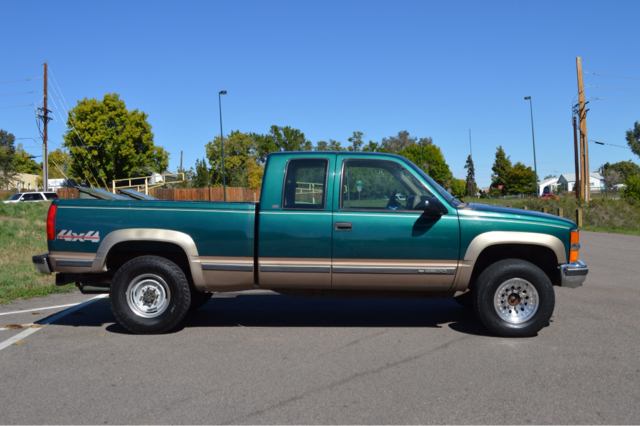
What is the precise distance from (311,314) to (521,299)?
2.63 metres

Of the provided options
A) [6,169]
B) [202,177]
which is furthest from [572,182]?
[6,169]

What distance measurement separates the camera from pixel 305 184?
19.7ft

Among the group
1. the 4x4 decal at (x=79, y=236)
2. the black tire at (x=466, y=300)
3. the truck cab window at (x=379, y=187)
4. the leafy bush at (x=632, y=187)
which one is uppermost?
the leafy bush at (x=632, y=187)

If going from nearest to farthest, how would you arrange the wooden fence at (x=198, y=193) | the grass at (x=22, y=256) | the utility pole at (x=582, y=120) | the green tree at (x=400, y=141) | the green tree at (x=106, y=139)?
the grass at (x=22, y=256) < the utility pole at (x=582, y=120) < the wooden fence at (x=198, y=193) < the green tree at (x=106, y=139) < the green tree at (x=400, y=141)

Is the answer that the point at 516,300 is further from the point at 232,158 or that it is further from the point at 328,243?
the point at 232,158

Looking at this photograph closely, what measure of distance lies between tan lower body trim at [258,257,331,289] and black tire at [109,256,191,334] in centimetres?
92

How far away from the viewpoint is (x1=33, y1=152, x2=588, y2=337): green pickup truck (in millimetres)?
5797

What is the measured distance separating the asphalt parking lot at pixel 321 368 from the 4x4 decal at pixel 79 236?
1.08 metres

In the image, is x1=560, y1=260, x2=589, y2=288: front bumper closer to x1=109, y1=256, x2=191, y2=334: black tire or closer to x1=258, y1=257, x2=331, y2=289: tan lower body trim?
x1=258, y1=257, x2=331, y2=289: tan lower body trim

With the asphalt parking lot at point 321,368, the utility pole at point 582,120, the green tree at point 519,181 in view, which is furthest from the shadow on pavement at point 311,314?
the green tree at point 519,181

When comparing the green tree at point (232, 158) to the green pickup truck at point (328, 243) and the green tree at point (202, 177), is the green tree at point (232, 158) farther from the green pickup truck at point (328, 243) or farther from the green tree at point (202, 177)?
the green pickup truck at point (328, 243)

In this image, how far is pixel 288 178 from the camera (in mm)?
6012

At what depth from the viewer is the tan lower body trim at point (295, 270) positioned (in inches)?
230

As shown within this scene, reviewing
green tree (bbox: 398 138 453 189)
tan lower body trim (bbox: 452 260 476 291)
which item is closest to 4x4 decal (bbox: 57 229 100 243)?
tan lower body trim (bbox: 452 260 476 291)
